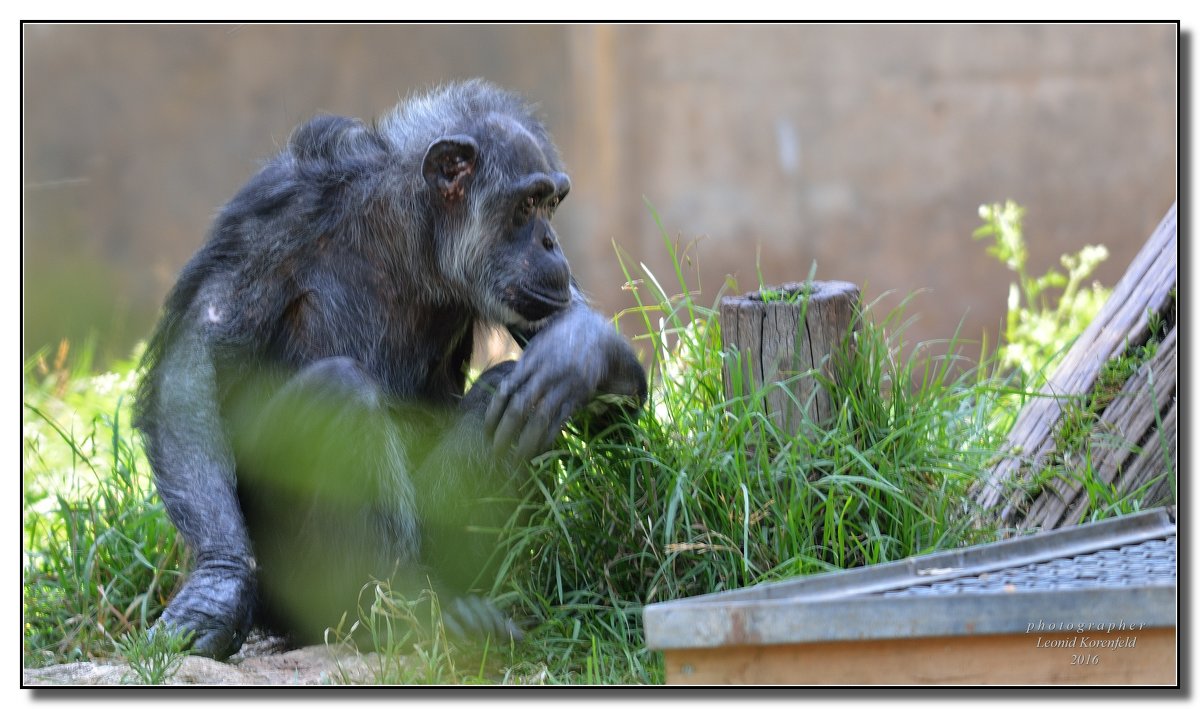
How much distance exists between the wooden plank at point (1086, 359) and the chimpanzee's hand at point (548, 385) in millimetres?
1299

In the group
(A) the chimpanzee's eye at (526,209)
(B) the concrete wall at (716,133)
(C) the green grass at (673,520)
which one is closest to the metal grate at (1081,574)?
(C) the green grass at (673,520)

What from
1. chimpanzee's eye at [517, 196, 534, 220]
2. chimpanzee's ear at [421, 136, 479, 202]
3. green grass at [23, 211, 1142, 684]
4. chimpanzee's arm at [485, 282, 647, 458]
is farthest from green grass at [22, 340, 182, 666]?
chimpanzee's eye at [517, 196, 534, 220]

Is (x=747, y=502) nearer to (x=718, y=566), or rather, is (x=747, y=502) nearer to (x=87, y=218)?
(x=718, y=566)

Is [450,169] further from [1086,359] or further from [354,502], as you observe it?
[1086,359]

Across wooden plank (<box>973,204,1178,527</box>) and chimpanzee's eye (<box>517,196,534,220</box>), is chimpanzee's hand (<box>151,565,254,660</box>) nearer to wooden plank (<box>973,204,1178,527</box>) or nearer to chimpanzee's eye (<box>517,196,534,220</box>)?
chimpanzee's eye (<box>517,196,534,220</box>)

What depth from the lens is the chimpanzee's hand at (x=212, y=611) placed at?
3178 millimetres

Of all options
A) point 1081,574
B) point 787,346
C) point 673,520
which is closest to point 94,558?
point 673,520

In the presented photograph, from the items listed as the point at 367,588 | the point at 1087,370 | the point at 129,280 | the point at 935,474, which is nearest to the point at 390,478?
the point at 367,588

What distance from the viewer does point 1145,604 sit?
226cm

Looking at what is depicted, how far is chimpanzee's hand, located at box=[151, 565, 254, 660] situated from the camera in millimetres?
3178

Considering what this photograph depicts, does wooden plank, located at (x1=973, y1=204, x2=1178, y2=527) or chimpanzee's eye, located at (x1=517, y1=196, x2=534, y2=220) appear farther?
wooden plank, located at (x1=973, y1=204, x2=1178, y2=527)

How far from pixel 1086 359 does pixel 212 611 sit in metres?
2.81

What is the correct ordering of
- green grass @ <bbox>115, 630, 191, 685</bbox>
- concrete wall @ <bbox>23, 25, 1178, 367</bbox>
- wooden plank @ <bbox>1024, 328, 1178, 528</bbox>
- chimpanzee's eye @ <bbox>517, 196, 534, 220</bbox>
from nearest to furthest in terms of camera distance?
green grass @ <bbox>115, 630, 191, 685</bbox> → chimpanzee's eye @ <bbox>517, 196, 534, 220</bbox> → wooden plank @ <bbox>1024, 328, 1178, 528</bbox> → concrete wall @ <bbox>23, 25, 1178, 367</bbox>

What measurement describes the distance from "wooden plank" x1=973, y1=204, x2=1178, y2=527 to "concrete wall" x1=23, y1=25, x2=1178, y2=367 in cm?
428
